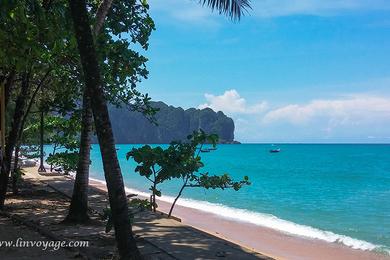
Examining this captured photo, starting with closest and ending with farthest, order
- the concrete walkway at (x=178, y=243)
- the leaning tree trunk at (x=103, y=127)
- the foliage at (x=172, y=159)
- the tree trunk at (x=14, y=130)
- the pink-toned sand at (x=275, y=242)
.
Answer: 1. the leaning tree trunk at (x=103, y=127)
2. the concrete walkway at (x=178, y=243)
3. the foliage at (x=172, y=159)
4. the tree trunk at (x=14, y=130)
5. the pink-toned sand at (x=275, y=242)

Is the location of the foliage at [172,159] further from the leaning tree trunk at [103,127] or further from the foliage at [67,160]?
the foliage at [67,160]

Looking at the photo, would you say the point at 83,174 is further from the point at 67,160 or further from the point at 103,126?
the point at 67,160

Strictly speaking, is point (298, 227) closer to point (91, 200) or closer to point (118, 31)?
point (91, 200)

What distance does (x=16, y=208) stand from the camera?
31.9 feet

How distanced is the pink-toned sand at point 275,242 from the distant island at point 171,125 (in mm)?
131978

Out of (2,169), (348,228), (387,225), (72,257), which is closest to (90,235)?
(72,257)

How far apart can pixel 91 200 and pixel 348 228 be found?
32.7 feet

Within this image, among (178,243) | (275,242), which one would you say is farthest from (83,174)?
(275,242)

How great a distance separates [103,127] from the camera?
16.5 feet

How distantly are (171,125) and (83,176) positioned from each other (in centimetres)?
14299

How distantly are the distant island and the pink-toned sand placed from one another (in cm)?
13198

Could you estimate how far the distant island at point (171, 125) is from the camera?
152750mm

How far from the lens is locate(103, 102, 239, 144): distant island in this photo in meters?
153

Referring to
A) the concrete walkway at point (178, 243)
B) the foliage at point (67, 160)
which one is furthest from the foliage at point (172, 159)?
the foliage at point (67, 160)
